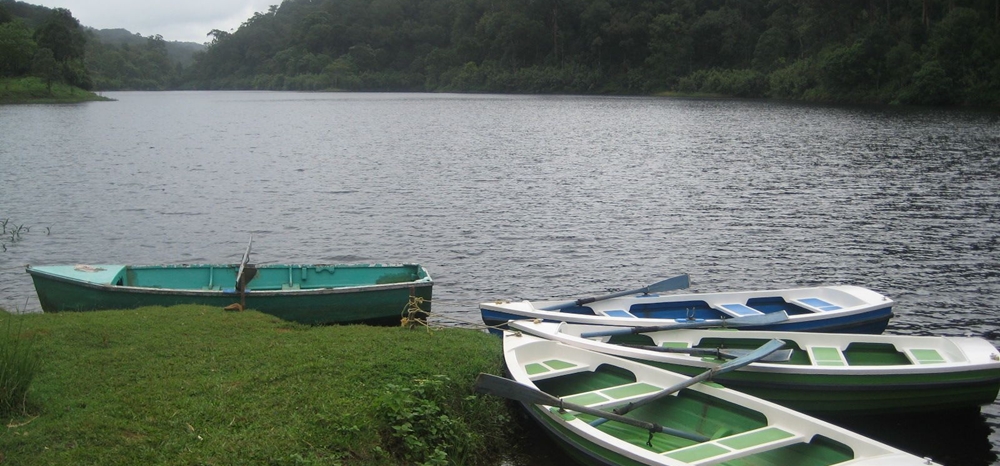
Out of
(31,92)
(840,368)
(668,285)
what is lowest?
(840,368)

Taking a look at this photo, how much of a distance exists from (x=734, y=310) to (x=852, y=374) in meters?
3.59

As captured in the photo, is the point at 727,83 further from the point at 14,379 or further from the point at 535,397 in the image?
the point at 14,379

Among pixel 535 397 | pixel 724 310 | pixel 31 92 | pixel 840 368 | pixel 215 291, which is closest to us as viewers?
pixel 535 397

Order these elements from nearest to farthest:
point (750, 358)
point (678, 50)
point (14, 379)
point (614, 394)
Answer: point (14, 379)
point (614, 394)
point (750, 358)
point (678, 50)

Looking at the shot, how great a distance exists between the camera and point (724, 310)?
1510 cm

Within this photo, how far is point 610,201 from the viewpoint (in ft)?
108

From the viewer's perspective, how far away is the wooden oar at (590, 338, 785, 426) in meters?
Answer: 10.3

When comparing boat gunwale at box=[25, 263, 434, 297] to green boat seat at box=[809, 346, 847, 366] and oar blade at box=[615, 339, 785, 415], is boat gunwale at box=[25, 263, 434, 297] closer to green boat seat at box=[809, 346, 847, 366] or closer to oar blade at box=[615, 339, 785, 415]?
oar blade at box=[615, 339, 785, 415]

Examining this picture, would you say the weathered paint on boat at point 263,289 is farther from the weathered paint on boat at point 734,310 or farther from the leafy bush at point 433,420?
the leafy bush at point 433,420

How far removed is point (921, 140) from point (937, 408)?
43.5 metres

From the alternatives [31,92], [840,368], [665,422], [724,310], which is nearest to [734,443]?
[665,422]

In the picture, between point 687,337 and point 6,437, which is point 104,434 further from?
point 687,337

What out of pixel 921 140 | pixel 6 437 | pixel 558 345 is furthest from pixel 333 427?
pixel 921 140

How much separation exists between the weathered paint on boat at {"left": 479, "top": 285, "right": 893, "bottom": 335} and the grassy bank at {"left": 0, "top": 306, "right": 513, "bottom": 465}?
1071mm
